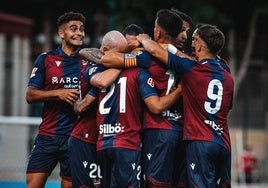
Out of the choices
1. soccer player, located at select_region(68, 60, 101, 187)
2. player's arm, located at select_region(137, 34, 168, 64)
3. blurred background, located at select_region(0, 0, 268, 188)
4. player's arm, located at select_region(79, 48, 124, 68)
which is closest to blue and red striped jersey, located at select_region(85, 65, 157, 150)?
player's arm, located at select_region(79, 48, 124, 68)

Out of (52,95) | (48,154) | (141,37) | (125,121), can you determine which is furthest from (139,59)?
(48,154)

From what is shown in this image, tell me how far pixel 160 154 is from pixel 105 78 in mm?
1002

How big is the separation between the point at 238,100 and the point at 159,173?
62.0 ft

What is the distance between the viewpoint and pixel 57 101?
41.2 ft

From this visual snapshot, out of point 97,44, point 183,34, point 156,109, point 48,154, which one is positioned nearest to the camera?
point 156,109

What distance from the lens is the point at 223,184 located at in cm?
1140

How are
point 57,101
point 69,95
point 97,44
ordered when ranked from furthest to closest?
1. point 97,44
2. point 57,101
3. point 69,95

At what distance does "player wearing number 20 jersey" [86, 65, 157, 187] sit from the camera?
433 inches

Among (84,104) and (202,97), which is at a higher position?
(202,97)

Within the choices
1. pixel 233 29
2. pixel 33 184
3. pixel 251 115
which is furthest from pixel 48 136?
pixel 233 29

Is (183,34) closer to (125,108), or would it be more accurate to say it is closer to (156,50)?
(156,50)

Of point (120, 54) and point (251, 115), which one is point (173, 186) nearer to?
point (120, 54)

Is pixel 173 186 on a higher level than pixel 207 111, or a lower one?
lower

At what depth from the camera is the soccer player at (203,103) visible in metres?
11.0
